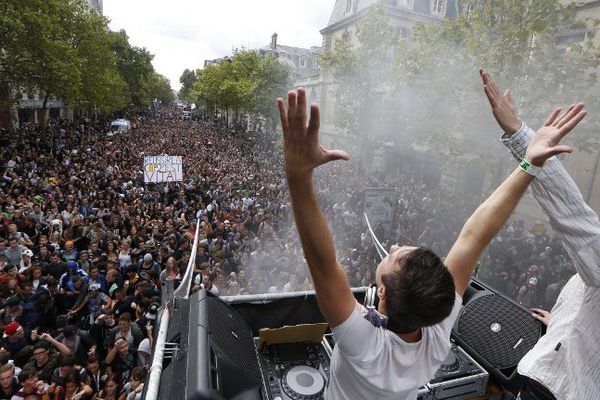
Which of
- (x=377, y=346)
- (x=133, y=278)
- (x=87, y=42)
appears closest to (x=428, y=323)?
(x=377, y=346)

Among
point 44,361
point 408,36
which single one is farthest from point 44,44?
point 408,36

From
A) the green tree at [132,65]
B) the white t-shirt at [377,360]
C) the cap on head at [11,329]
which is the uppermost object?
the green tree at [132,65]

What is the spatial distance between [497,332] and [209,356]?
1.77 m

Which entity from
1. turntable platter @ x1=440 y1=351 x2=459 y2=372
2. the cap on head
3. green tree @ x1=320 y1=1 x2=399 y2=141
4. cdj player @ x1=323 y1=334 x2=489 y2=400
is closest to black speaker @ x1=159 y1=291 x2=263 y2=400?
cdj player @ x1=323 y1=334 x2=489 y2=400

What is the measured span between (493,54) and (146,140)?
21.9 meters

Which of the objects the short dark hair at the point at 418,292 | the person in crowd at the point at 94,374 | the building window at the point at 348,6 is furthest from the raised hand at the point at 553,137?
the building window at the point at 348,6

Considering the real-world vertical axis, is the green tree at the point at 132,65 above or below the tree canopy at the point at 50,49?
above

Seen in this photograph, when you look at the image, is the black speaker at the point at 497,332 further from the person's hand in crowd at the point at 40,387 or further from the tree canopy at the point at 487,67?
the tree canopy at the point at 487,67

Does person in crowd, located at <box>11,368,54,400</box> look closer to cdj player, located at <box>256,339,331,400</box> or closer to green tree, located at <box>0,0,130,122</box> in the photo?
cdj player, located at <box>256,339,331,400</box>

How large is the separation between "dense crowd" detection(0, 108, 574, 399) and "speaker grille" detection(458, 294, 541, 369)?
6.12 feet

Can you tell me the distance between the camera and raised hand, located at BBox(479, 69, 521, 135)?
1633mm

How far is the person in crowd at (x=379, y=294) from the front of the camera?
1.07m

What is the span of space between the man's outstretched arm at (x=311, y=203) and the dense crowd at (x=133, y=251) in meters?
1.54

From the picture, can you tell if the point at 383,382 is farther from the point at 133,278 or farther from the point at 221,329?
the point at 133,278
